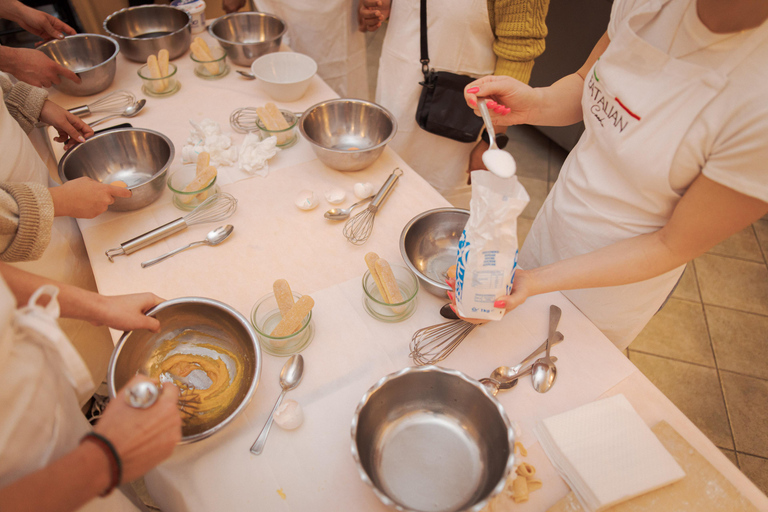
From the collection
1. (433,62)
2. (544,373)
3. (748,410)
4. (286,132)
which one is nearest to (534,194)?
(433,62)

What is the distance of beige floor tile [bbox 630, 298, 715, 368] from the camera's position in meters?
1.95

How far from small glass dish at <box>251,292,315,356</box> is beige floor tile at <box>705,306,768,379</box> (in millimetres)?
2012

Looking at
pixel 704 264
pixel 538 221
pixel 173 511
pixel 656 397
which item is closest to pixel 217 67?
pixel 538 221

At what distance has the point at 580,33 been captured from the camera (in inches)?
92.8

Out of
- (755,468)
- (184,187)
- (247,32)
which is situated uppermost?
(247,32)

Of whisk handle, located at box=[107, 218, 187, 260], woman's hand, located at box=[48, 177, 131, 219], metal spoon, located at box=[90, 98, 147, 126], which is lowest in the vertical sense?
whisk handle, located at box=[107, 218, 187, 260]

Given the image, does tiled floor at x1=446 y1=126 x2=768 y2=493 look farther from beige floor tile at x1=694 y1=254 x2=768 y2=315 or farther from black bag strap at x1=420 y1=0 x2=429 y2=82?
black bag strap at x1=420 y1=0 x2=429 y2=82

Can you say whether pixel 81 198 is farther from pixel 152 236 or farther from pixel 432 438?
pixel 432 438

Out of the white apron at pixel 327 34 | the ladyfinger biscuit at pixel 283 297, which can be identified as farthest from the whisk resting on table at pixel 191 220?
the white apron at pixel 327 34

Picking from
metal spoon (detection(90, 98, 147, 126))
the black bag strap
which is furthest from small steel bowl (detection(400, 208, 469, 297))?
metal spoon (detection(90, 98, 147, 126))

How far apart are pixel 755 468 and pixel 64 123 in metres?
2.72

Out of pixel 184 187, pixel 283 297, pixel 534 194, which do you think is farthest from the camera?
pixel 534 194

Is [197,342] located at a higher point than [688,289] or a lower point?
higher

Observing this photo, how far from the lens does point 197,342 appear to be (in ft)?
2.99
